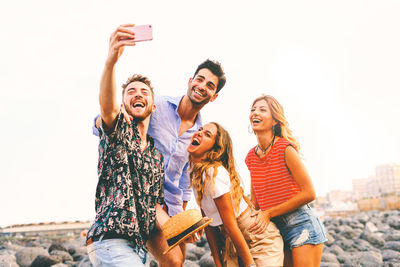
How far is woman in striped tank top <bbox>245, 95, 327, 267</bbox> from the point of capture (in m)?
3.19

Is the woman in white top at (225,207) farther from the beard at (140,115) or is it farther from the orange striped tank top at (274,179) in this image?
the beard at (140,115)

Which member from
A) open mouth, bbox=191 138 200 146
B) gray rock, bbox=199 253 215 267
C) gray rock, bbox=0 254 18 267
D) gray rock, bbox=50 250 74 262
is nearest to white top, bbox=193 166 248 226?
open mouth, bbox=191 138 200 146

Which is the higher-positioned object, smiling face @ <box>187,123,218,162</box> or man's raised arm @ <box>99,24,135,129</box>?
man's raised arm @ <box>99,24,135,129</box>

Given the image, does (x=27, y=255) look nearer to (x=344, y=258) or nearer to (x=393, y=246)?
(x=344, y=258)

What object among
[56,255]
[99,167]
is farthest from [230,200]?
[56,255]

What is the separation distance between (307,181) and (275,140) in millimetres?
429

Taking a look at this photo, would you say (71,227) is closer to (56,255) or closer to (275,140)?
(56,255)

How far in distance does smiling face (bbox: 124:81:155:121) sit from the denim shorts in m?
1.37

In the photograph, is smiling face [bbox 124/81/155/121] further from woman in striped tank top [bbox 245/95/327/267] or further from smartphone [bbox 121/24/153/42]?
woman in striped tank top [bbox 245/95/327/267]

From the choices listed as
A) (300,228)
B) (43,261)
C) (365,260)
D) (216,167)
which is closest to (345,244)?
(365,260)

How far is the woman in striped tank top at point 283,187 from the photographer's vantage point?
3193mm

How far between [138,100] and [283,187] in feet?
4.40

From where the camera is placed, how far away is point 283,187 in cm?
331

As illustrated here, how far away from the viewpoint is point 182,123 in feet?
13.2
